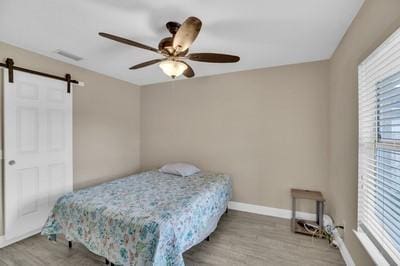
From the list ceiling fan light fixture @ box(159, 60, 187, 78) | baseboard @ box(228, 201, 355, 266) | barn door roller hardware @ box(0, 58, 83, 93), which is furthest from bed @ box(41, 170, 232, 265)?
barn door roller hardware @ box(0, 58, 83, 93)

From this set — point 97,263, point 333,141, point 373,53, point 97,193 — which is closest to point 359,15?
point 373,53

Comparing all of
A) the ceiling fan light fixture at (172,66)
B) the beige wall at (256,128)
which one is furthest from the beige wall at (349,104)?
the ceiling fan light fixture at (172,66)

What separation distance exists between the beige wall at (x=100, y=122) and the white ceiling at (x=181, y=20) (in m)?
0.21

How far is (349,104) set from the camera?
6.26ft

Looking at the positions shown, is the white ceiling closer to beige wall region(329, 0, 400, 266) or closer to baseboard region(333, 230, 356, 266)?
→ beige wall region(329, 0, 400, 266)

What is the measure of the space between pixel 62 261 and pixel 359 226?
284 cm

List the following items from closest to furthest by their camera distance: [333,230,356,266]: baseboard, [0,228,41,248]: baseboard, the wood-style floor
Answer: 1. [333,230,356,266]: baseboard
2. the wood-style floor
3. [0,228,41,248]: baseboard

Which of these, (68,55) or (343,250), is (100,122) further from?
(343,250)

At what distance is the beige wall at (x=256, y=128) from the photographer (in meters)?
2.85

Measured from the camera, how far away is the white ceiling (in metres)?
1.62

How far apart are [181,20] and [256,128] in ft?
6.68

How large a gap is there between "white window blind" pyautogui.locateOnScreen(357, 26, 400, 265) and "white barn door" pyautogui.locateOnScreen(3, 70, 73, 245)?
3588mm

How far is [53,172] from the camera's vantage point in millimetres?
2701

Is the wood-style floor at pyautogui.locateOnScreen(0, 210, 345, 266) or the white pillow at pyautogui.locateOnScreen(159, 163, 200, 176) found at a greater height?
the white pillow at pyautogui.locateOnScreen(159, 163, 200, 176)
